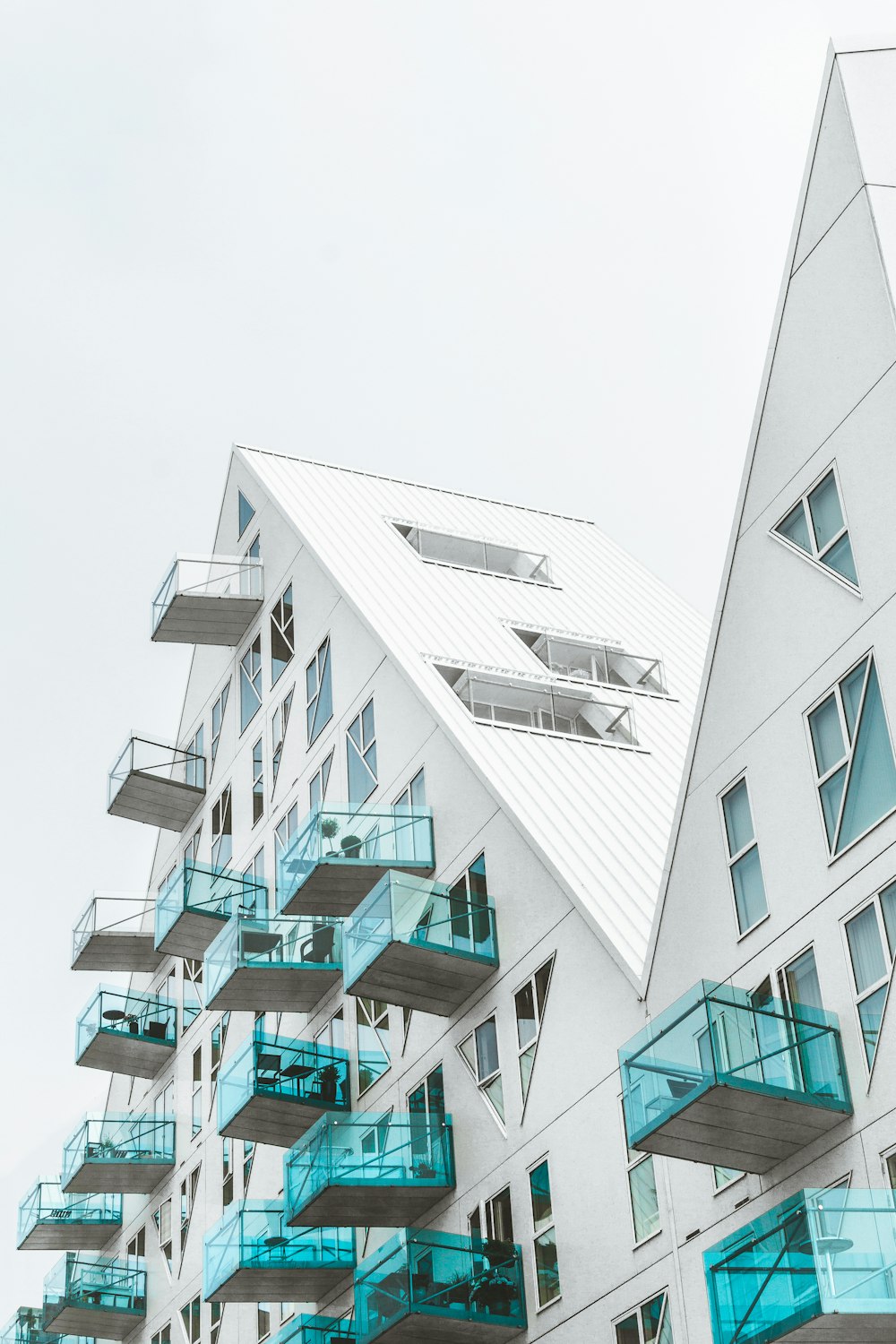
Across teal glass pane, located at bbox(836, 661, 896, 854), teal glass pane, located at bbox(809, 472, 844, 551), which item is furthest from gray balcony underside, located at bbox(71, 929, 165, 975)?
teal glass pane, located at bbox(836, 661, 896, 854)

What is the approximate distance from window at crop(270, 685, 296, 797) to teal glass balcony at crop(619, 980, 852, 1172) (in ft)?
64.2

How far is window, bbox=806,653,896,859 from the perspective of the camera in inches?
808

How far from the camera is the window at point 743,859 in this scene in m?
22.5

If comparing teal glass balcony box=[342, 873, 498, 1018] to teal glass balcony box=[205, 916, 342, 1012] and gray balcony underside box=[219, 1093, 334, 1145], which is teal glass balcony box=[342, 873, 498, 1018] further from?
teal glass balcony box=[205, 916, 342, 1012]

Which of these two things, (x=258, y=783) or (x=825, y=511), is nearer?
(x=825, y=511)

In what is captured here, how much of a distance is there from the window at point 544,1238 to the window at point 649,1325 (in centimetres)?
177

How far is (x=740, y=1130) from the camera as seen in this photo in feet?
67.2

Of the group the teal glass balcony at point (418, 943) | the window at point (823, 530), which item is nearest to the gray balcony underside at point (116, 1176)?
the teal glass balcony at point (418, 943)

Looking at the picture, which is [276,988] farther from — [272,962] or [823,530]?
[823,530]

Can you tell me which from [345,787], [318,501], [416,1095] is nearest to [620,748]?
[345,787]

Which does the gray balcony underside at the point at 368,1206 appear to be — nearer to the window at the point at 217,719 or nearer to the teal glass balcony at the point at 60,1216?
the window at the point at 217,719

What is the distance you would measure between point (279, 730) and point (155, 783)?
19.5 ft

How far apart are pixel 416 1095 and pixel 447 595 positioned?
42.0 feet

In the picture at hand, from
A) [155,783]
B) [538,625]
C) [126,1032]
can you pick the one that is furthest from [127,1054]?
[538,625]
